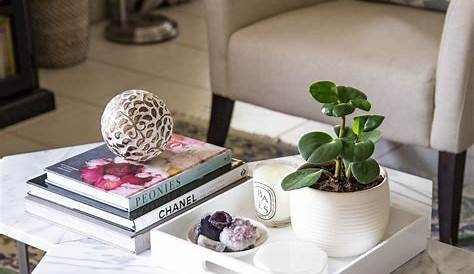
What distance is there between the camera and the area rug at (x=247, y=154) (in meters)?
2.07

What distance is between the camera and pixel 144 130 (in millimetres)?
1449

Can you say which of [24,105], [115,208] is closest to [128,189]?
[115,208]

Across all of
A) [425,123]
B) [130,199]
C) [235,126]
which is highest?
[130,199]

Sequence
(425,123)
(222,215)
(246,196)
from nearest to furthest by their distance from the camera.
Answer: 1. (222,215)
2. (246,196)
3. (425,123)

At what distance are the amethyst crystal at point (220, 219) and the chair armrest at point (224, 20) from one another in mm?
992

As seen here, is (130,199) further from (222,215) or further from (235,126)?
(235,126)

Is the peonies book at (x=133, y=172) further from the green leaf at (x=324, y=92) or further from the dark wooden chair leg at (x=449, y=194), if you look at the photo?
the dark wooden chair leg at (x=449, y=194)

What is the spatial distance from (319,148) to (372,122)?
0.11 m

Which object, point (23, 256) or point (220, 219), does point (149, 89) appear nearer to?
point (23, 256)

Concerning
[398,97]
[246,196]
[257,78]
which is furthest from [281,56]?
[246,196]

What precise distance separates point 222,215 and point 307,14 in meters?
1.09

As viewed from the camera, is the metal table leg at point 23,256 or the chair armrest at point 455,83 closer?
the metal table leg at point 23,256

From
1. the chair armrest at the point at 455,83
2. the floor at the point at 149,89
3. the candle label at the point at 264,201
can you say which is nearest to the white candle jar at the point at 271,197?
the candle label at the point at 264,201

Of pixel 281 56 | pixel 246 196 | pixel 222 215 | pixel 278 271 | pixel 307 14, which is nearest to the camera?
pixel 278 271
